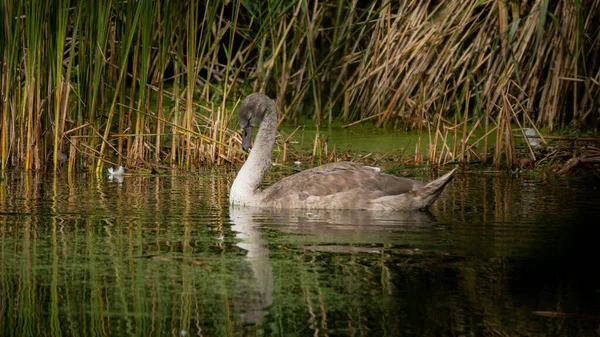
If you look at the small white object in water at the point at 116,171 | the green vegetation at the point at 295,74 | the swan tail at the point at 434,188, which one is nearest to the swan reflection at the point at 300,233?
the swan tail at the point at 434,188

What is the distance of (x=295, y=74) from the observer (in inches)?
447

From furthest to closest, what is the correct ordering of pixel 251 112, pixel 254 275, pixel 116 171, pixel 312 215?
pixel 116 171 < pixel 251 112 < pixel 312 215 < pixel 254 275

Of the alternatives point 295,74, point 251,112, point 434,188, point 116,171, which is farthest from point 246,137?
point 295,74

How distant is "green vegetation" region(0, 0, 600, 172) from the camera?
8.29 m

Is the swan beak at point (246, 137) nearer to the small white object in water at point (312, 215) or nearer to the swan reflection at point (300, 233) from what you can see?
the swan reflection at point (300, 233)

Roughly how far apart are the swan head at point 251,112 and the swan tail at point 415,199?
1054 millimetres

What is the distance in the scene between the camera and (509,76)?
10461 mm

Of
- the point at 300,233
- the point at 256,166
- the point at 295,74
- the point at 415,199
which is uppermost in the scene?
the point at 295,74

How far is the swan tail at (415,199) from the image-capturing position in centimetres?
683

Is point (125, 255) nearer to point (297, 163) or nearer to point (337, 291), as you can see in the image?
point (337, 291)

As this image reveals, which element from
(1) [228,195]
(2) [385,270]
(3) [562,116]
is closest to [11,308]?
(2) [385,270]

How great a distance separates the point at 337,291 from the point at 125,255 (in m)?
1.25

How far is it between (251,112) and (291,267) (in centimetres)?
259

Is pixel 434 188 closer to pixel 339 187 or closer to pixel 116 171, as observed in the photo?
pixel 339 187
